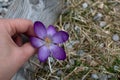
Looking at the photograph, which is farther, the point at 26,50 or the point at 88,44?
the point at 88,44

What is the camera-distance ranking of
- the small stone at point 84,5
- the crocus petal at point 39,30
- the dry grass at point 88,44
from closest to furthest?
1. the crocus petal at point 39,30
2. the dry grass at point 88,44
3. the small stone at point 84,5

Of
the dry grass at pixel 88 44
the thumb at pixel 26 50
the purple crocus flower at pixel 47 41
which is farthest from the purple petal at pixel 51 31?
the dry grass at pixel 88 44

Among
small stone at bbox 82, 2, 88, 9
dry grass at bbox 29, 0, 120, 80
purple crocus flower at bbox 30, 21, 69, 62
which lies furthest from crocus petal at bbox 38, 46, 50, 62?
small stone at bbox 82, 2, 88, 9

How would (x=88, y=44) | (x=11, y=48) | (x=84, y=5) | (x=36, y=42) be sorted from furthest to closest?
(x=84, y=5) → (x=88, y=44) → (x=36, y=42) → (x=11, y=48)

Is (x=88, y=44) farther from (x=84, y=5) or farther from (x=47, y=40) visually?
(x=47, y=40)

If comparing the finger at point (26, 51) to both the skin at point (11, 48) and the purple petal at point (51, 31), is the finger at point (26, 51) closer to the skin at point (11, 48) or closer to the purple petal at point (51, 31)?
the skin at point (11, 48)

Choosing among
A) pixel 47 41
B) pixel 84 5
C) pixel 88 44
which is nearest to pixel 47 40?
pixel 47 41

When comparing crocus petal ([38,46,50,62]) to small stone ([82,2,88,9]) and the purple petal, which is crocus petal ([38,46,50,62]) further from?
small stone ([82,2,88,9])
